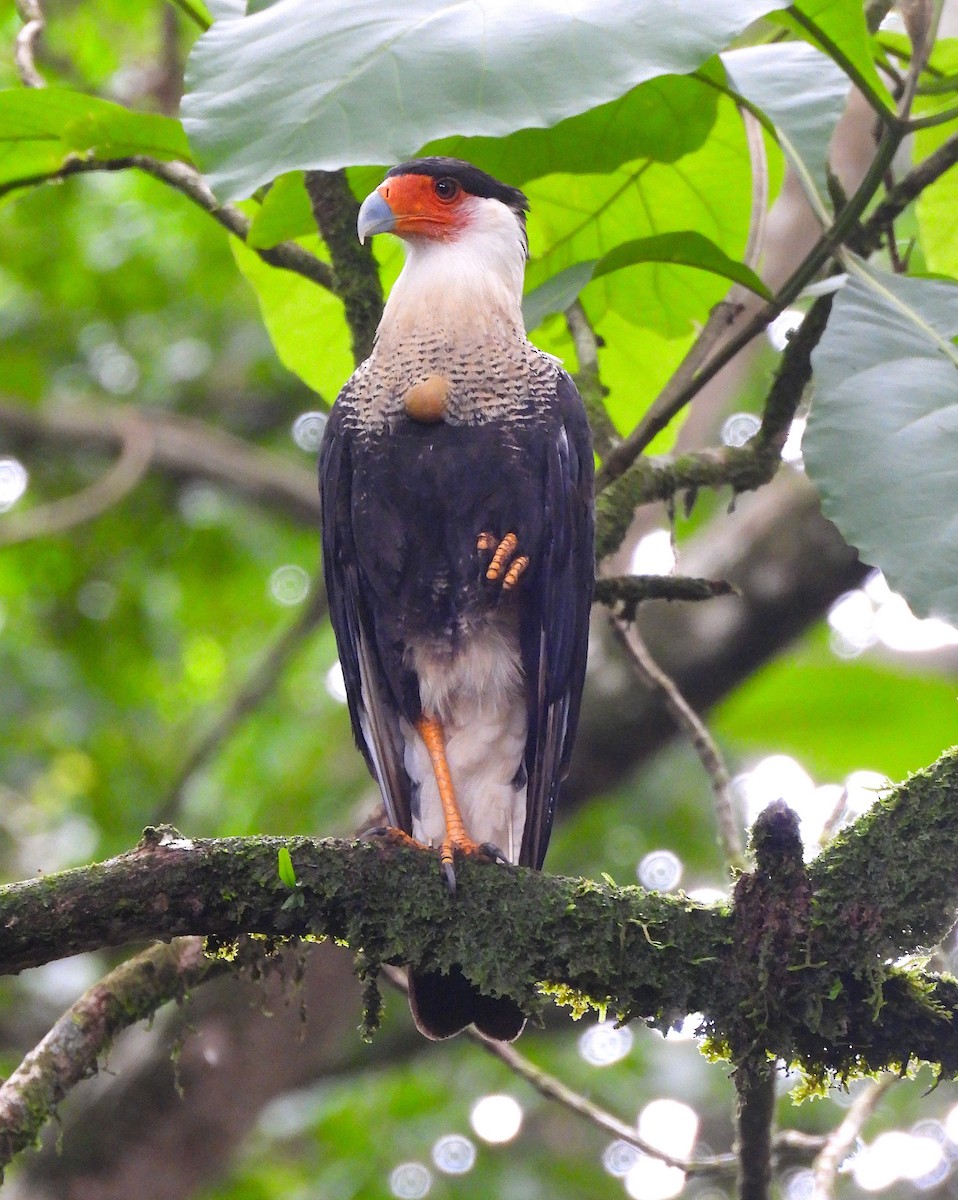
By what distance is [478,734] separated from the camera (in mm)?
2797


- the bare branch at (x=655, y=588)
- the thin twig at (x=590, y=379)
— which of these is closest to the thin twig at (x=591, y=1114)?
the bare branch at (x=655, y=588)

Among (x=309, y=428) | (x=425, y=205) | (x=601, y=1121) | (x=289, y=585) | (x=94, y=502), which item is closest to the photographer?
(x=601, y=1121)

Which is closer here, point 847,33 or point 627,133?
point 847,33

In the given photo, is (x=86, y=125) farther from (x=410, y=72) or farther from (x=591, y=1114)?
(x=591, y=1114)

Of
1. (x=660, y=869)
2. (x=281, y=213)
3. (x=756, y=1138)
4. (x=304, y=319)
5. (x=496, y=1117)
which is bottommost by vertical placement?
(x=496, y=1117)

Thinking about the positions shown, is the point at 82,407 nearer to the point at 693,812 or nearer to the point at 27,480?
the point at 27,480

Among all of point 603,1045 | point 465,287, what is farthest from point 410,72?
point 603,1045

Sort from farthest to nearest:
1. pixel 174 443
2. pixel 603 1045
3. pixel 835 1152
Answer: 1. pixel 603 1045
2. pixel 174 443
3. pixel 835 1152

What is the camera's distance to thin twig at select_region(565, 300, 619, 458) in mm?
2943

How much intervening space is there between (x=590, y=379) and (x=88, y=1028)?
1.60m

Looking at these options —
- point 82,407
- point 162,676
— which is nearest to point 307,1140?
point 162,676

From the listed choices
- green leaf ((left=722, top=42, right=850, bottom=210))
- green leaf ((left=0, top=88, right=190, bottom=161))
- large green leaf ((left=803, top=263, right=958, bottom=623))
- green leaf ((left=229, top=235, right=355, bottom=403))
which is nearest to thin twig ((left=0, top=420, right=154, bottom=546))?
green leaf ((left=229, top=235, right=355, bottom=403))

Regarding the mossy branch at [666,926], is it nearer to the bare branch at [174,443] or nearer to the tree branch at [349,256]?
the tree branch at [349,256]

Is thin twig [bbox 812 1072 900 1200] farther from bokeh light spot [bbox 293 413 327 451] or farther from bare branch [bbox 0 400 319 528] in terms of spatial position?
bokeh light spot [bbox 293 413 327 451]
